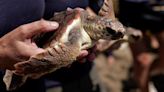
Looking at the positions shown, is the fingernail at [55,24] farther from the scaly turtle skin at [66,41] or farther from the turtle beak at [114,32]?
the turtle beak at [114,32]

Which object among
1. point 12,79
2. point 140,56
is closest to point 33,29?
point 12,79

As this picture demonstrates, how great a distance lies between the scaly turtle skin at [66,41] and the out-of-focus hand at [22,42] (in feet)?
0.10

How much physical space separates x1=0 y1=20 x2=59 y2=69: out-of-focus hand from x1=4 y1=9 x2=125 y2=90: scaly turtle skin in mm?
32

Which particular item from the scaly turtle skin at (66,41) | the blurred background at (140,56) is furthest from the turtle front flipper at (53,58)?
the blurred background at (140,56)

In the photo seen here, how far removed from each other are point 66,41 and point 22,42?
0.35ft

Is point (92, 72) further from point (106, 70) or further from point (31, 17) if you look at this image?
point (106, 70)

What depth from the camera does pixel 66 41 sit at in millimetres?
1336

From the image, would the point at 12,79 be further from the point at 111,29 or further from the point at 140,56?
the point at 140,56

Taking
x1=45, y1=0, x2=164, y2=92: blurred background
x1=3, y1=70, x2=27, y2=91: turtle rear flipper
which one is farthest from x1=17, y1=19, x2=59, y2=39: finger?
x1=45, y1=0, x2=164, y2=92: blurred background

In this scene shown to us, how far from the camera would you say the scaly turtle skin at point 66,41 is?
4.25 feet

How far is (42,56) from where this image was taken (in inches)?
50.4

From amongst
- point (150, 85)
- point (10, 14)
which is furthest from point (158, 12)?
point (10, 14)

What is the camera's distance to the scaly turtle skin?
1.29m

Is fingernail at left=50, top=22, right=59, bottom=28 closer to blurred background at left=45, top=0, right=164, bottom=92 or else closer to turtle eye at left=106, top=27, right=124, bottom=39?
turtle eye at left=106, top=27, right=124, bottom=39
